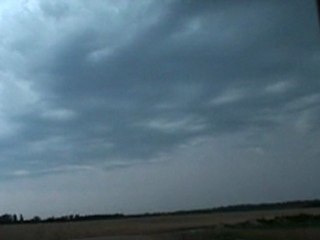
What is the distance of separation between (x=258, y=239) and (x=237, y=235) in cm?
184

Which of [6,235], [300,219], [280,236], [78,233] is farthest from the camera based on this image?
[300,219]

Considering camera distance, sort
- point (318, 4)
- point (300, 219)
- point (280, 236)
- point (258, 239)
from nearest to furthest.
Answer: point (318, 4) → point (258, 239) → point (280, 236) → point (300, 219)

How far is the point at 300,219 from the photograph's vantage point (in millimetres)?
56625

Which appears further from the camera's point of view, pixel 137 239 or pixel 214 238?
pixel 137 239

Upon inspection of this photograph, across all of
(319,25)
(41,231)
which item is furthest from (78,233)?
(319,25)

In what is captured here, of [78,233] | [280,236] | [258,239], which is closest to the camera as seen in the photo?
[258,239]

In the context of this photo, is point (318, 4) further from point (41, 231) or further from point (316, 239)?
point (41, 231)

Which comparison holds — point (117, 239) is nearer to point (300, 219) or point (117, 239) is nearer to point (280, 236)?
point (280, 236)

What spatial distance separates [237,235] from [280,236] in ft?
9.46

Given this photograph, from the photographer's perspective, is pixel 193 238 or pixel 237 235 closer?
pixel 237 235

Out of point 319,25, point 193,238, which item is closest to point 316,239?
point 193,238

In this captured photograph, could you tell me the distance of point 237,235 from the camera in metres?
33.1

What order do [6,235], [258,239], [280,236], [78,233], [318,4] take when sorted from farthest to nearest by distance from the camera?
[78,233] < [6,235] < [280,236] < [258,239] < [318,4]

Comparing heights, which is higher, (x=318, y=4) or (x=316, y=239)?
(x=318, y=4)
